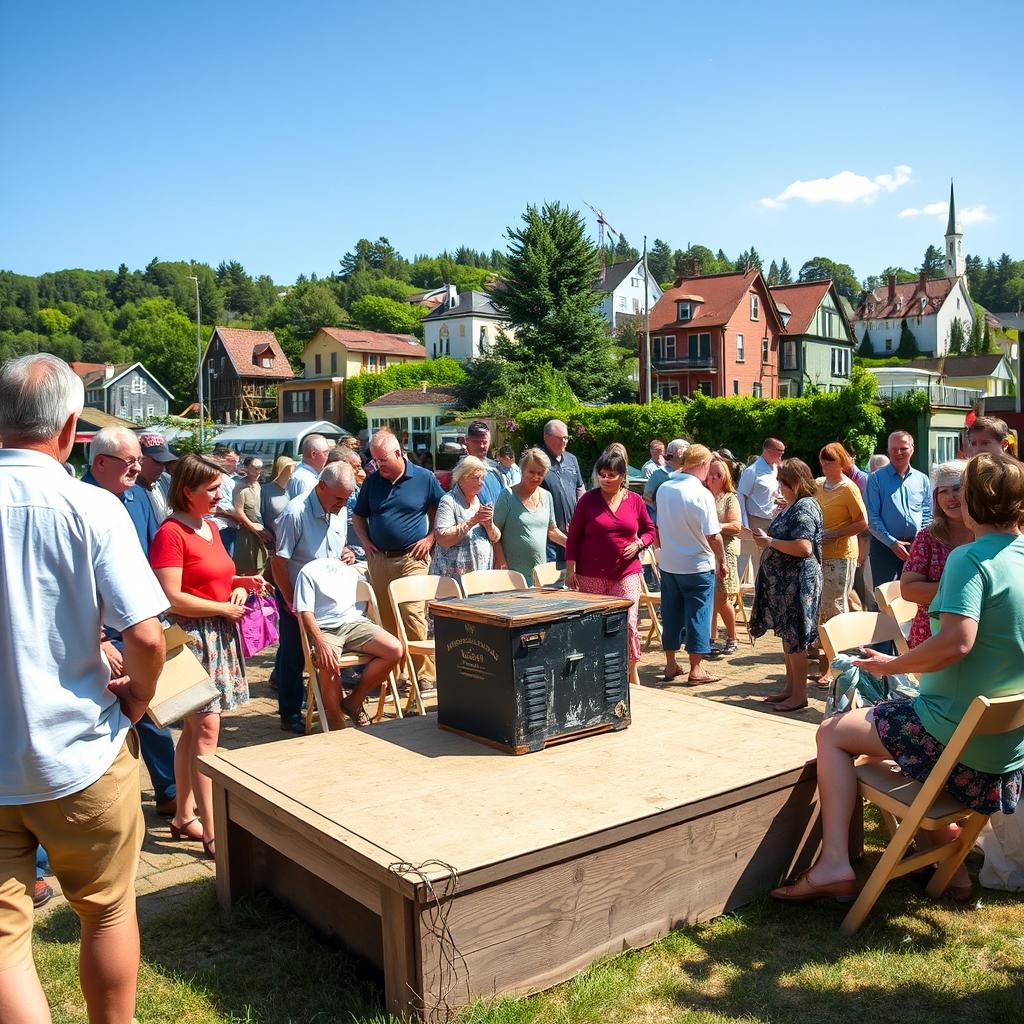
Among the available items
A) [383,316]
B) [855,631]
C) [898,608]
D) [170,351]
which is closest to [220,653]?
[855,631]

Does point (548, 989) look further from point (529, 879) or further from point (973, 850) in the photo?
point (973, 850)

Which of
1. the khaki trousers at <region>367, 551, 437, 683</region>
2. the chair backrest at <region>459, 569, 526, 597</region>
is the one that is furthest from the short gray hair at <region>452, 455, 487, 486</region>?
the chair backrest at <region>459, 569, 526, 597</region>

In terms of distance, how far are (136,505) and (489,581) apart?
247 cm

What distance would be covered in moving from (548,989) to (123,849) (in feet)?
4.84

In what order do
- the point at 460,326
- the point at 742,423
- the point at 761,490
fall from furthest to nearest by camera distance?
the point at 460,326
the point at 742,423
the point at 761,490

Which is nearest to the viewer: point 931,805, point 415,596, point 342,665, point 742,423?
point 931,805

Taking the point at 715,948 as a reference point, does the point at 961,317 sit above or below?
above

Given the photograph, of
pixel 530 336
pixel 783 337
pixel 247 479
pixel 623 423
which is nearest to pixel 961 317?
pixel 783 337

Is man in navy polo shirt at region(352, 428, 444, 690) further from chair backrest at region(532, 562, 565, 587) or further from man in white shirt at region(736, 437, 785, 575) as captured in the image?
man in white shirt at region(736, 437, 785, 575)

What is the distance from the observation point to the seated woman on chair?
329cm

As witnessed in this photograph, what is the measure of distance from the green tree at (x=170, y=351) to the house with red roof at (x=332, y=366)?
25.2 m

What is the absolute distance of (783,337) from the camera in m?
56.0

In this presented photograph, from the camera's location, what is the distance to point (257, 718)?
6797 millimetres

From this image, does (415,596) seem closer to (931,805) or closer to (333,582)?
(333,582)
